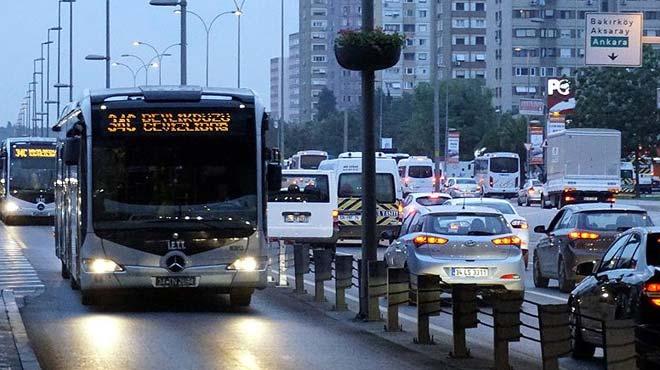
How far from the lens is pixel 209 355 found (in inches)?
620

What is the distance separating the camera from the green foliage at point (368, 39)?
65.3ft

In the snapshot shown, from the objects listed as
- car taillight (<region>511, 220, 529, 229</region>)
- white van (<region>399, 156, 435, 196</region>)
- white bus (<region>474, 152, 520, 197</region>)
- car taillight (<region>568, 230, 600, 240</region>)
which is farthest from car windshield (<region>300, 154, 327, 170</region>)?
car taillight (<region>568, 230, 600, 240</region>)

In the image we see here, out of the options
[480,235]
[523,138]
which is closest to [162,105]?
[480,235]

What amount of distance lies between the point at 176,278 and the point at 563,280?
26.1ft

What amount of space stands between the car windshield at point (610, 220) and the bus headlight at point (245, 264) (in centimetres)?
738

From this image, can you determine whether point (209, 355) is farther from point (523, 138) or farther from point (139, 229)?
point (523, 138)

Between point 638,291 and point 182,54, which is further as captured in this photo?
point 182,54

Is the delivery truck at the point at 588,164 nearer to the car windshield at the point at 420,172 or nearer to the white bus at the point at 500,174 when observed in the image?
the car windshield at the point at 420,172

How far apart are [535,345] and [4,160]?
141 feet

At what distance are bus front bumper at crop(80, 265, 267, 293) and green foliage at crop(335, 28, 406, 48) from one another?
3.30m

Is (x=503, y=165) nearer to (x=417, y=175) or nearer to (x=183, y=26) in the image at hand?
(x=417, y=175)

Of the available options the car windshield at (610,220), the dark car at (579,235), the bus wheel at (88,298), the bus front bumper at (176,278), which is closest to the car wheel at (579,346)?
the bus front bumper at (176,278)

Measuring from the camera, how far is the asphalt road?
15.3 metres

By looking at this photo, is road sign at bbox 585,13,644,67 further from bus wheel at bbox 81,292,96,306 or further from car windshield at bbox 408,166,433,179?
car windshield at bbox 408,166,433,179
